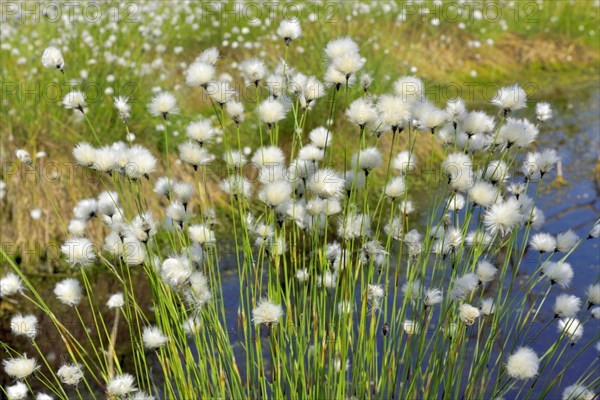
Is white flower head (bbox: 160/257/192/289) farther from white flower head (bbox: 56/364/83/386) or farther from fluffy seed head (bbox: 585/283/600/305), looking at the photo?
fluffy seed head (bbox: 585/283/600/305)

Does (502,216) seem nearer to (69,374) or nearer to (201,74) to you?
(201,74)

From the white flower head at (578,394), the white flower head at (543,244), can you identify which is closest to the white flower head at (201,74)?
the white flower head at (543,244)

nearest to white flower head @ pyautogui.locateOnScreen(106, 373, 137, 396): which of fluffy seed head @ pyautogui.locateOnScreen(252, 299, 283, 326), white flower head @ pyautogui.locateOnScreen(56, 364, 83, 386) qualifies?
white flower head @ pyautogui.locateOnScreen(56, 364, 83, 386)

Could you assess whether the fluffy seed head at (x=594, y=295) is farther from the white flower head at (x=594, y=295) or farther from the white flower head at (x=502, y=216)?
the white flower head at (x=502, y=216)

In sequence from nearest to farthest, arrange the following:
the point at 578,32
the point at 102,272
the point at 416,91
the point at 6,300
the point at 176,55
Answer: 1. the point at 416,91
2. the point at 6,300
3. the point at 102,272
4. the point at 176,55
5. the point at 578,32

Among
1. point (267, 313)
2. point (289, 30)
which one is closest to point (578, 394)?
point (267, 313)

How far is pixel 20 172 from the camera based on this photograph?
4.60 metres

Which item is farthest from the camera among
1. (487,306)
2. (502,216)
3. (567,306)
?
(487,306)

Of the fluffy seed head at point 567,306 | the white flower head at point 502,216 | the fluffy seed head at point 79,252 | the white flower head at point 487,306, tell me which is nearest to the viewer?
the white flower head at point 502,216

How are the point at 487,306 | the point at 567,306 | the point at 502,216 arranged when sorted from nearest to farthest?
the point at 502,216, the point at 567,306, the point at 487,306

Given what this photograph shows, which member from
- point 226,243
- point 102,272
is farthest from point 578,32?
point 102,272

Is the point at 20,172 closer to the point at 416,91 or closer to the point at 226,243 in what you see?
the point at 226,243

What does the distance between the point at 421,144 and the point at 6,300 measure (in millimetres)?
3588

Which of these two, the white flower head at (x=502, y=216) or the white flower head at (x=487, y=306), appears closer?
the white flower head at (x=502, y=216)
